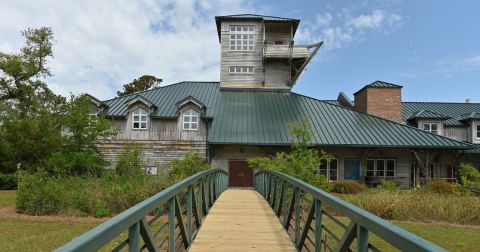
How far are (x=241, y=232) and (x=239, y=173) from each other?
67.4 feet

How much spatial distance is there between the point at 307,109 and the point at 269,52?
6.20 m

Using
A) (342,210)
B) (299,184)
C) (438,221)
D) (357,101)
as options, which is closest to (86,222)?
(299,184)

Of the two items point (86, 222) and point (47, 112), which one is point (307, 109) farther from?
point (86, 222)

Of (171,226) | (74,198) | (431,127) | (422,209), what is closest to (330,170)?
(431,127)

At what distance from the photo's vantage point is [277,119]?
29.6 metres

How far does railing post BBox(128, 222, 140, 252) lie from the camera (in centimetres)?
308

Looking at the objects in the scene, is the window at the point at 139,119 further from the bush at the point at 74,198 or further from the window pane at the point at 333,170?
the window pane at the point at 333,170

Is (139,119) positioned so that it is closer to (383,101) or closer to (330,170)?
(330,170)

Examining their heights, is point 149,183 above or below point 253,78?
below

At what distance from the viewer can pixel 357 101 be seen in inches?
1375

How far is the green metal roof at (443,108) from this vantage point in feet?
122

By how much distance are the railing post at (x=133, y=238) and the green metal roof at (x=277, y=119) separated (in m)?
23.0

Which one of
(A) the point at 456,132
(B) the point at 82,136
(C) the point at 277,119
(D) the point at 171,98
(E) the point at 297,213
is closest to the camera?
(E) the point at 297,213

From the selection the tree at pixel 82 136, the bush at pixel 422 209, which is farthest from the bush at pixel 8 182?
the bush at pixel 422 209
